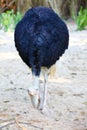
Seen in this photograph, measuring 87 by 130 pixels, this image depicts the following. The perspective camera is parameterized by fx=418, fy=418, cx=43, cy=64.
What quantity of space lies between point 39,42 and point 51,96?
1.02 metres

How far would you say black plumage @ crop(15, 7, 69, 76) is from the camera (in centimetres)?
330

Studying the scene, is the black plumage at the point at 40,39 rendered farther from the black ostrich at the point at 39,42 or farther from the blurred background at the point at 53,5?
the blurred background at the point at 53,5

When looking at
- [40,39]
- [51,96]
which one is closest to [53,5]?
[51,96]

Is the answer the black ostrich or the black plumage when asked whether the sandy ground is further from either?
the black plumage

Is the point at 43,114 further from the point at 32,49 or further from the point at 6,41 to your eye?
the point at 6,41

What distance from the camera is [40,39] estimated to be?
132 inches

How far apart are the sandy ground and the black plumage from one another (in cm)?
38

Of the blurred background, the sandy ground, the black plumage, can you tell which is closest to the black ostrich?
the black plumage

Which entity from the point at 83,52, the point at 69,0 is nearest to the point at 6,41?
the point at 83,52

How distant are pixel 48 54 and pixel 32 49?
17cm

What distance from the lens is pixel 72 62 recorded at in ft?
18.7

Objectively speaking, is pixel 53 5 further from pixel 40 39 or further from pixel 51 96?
pixel 40 39

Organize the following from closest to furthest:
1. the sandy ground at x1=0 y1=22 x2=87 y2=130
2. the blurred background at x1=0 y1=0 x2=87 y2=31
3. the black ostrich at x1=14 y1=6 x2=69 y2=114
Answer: the black ostrich at x1=14 y1=6 x2=69 y2=114
the sandy ground at x1=0 y1=22 x2=87 y2=130
the blurred background at x1=0 y1=0 x2=87 y2=31

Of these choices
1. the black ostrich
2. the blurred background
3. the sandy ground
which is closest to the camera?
the black ostrich
